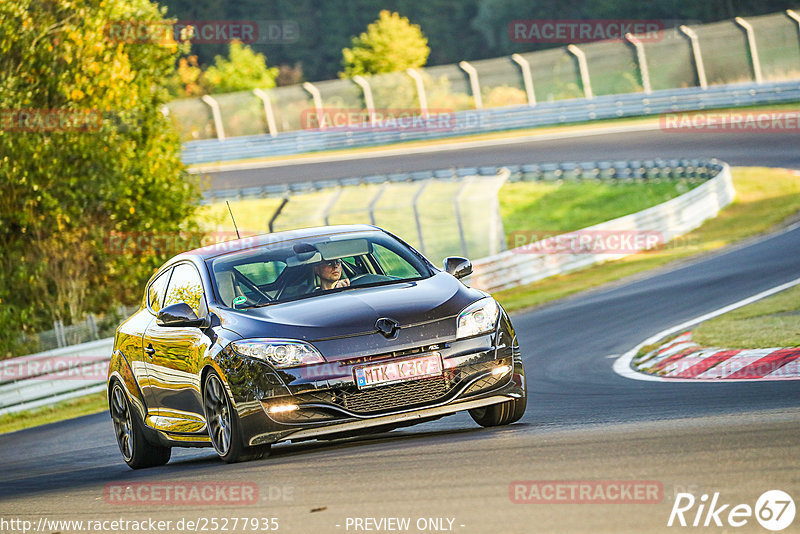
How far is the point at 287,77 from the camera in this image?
84.7 meters

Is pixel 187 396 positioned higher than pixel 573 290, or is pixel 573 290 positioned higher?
pixel 187 396

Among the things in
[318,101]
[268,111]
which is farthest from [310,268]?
[268,111]

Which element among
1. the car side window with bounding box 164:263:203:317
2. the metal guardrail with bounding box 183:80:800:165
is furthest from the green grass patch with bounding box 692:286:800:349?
the metal guardrail with bounding box 183:80:800:165

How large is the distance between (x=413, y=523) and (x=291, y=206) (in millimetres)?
20470

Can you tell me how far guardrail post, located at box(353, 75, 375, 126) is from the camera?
51.0m

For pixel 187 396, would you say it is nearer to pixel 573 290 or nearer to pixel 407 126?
pixel 573 290

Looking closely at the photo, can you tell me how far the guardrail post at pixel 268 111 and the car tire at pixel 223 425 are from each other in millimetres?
42786

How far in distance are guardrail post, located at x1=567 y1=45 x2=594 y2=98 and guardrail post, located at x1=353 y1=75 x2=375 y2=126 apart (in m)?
8.37

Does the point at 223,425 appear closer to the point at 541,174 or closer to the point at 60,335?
the point at 60,335

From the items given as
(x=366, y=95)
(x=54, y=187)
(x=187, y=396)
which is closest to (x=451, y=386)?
(x=187, y=396)

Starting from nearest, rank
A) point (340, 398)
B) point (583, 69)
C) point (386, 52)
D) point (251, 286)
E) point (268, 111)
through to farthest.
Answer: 1. point (340, 398)
2. point (251, 286)
3. point (583, 69)
4. point (268, 111)
5. point (386, 52)

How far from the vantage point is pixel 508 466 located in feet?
21.9

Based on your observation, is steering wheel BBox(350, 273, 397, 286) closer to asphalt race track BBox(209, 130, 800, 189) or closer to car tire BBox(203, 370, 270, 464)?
car tire BBox(203, 370, 270, 464)

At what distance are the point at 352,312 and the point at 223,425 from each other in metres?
1.15
